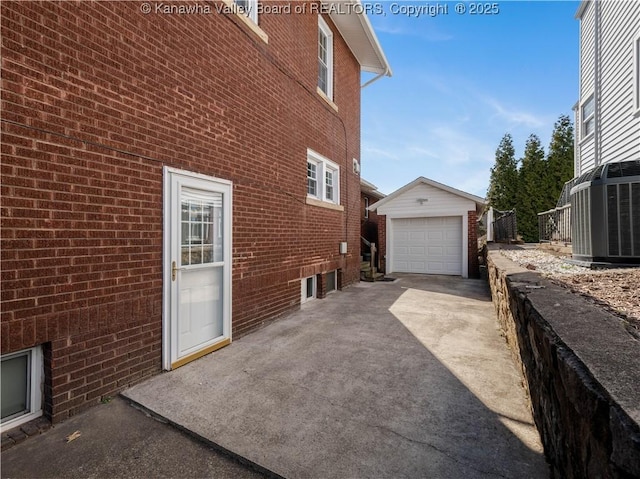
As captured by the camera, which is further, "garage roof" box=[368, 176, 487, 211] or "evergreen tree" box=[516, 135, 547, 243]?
"evergreen tree" box=[516, 135, 547, 243]

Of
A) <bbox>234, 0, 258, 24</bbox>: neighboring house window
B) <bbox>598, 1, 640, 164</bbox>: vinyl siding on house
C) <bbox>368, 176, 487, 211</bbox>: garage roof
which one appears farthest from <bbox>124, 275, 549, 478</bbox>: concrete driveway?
<bbox>368, 176, 487, 211</bbox>: garage roof

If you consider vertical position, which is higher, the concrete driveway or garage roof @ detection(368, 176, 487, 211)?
garage roof @ detection(368, 176, 487, 211)

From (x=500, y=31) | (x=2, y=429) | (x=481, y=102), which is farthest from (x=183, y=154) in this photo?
(x=481, y=102)

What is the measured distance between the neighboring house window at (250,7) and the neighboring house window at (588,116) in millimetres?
9788

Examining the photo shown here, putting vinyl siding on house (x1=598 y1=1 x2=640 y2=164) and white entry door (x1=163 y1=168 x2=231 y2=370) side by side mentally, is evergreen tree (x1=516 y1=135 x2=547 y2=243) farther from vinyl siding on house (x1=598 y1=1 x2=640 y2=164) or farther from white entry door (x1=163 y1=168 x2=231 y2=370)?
white entry door (x1=163 y1=168 x2=231 y2=370)

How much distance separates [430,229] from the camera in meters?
11.5

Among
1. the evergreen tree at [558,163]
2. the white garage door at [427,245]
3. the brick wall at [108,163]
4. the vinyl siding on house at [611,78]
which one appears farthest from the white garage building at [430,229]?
the evergreen tree at [558,163]

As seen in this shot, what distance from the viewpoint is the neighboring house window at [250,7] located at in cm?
498

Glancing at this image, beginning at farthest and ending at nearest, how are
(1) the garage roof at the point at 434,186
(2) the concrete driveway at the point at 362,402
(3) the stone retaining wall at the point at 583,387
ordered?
(1) the garage roof at the point at 434,186
(2) the concrete driveway at the point at 362,402
(3) the stone retaining wall at the point at 583,387

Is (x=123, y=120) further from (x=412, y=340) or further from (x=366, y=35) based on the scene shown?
(x=366, y=35)

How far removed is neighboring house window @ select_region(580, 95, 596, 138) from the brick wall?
993 cm

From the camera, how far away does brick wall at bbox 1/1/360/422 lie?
2385 millimetres

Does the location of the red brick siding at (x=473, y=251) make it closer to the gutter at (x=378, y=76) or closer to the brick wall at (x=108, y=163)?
the gutter at (x=378, y=76)

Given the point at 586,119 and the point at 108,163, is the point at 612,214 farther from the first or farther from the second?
the point at 586,119
